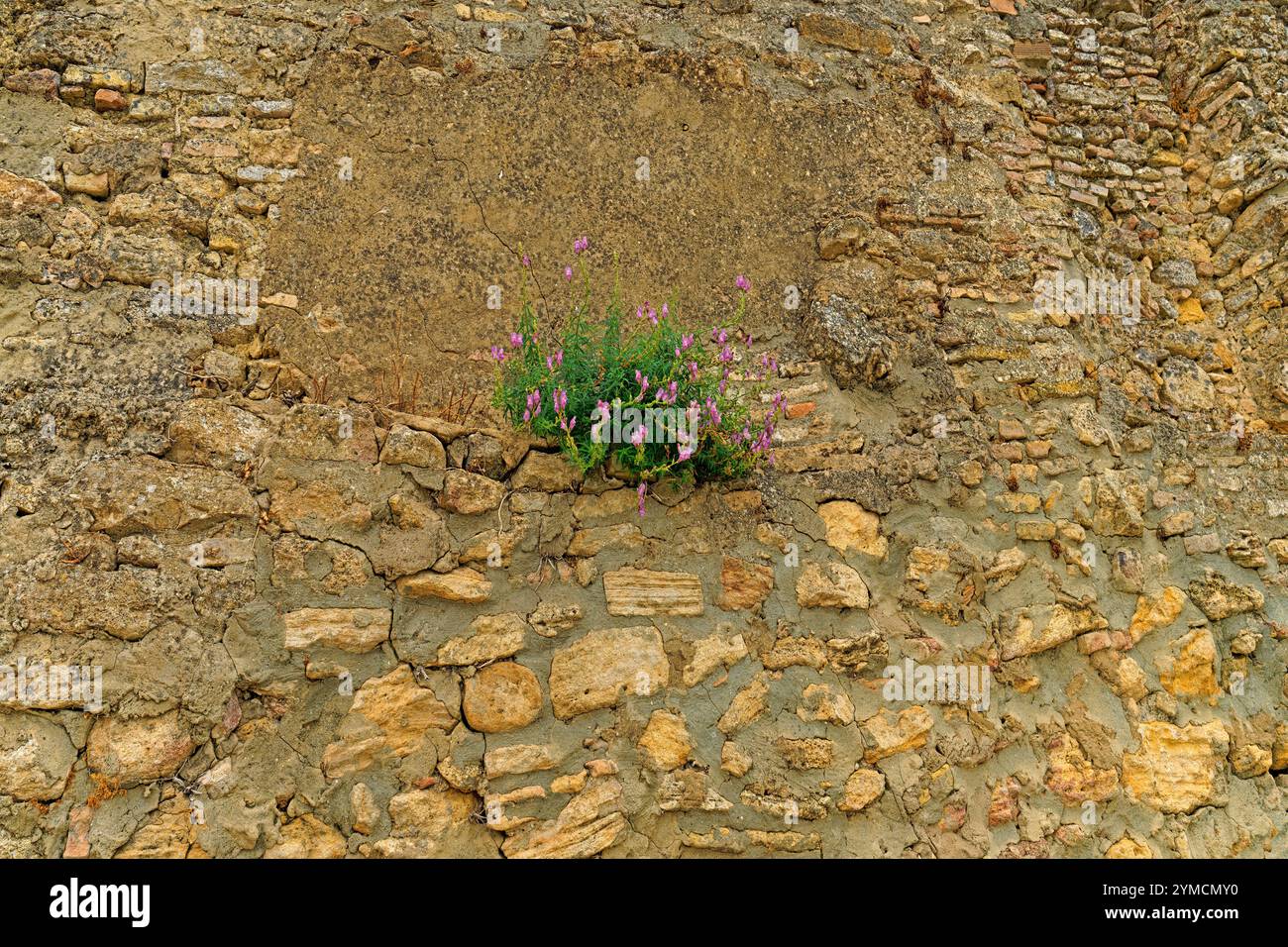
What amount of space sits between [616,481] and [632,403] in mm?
293

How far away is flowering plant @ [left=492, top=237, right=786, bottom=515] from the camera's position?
10.2ft

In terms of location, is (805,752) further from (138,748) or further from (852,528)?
(138,748)

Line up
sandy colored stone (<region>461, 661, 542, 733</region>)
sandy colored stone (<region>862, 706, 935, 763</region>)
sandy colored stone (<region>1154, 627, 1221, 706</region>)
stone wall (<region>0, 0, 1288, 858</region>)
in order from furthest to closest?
1. sandy colored stone (<region>1154, 627, 1221, 706</region>)
2. sandy colored stone (<region>862, 706, 935, 763</region>)
3. sandy colored stone (<region>461, 661, 542, 733</region>)
4. stone wall (<region>0, 0, 1288, 858</region>)

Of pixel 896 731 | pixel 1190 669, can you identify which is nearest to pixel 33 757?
pixel 896 731

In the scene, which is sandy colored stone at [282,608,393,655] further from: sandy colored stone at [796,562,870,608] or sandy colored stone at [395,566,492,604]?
sandy colored stone at [796,562,870,608]

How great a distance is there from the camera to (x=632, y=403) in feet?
10.1

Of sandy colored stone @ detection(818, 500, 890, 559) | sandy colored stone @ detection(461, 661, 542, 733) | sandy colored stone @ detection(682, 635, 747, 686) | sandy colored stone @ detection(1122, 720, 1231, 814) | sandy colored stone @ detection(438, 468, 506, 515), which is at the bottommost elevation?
sandy colored stone @ detection(1122, 720, 1231, 814)

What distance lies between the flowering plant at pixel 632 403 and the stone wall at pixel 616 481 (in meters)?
0.13

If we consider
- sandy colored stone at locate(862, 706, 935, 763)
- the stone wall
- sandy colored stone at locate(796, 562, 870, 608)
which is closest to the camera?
the stone wall

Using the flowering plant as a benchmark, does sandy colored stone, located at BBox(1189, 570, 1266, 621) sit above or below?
below

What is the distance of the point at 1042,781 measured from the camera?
10.8ft

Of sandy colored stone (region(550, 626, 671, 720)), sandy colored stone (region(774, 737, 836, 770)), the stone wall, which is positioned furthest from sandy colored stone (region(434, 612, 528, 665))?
sandy colored stone (region(774, 737, 836, 770))

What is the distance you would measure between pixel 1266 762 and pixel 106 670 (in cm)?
391

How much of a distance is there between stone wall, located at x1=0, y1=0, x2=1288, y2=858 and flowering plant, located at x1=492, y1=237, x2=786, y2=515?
0.44ft
